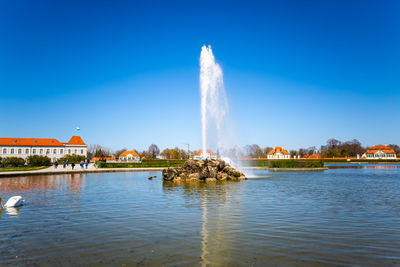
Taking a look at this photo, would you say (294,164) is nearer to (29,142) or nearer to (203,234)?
(203,234)

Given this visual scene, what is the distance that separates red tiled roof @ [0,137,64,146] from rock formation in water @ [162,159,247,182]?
79.6 metres

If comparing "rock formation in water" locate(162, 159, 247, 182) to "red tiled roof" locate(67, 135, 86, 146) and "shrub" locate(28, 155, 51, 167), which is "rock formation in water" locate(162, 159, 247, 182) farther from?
"red tiled roof" locate(67, 135, 86, 146)

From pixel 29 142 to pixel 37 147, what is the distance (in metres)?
2.88

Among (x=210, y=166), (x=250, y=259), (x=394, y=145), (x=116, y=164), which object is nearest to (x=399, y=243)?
(x=250, y=259)

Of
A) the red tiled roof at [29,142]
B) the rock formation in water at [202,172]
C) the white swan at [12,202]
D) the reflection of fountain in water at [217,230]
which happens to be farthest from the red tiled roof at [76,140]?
the reflection of fountain in water at [217,230]

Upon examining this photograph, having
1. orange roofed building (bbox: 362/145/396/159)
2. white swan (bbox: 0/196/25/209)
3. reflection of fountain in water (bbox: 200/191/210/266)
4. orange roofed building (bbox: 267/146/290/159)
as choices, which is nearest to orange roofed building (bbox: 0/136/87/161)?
white swan (bbox: 0/196/25/209)

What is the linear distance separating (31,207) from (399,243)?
51.2ft

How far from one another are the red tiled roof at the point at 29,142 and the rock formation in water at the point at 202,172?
79572mm

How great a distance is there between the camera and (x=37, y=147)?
9312cm

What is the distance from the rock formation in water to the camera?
30734 mm

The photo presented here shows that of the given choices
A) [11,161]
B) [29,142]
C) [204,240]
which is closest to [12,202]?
[204,240]

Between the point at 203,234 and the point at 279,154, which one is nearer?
the point at 203,234

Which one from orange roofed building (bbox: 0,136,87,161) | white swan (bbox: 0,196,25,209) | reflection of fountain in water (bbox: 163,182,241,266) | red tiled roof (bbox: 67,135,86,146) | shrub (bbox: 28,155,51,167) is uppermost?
red tiled roof (bbox: 67,135,86,146)

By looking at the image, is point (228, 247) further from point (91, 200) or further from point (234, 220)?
point (91, 200)
